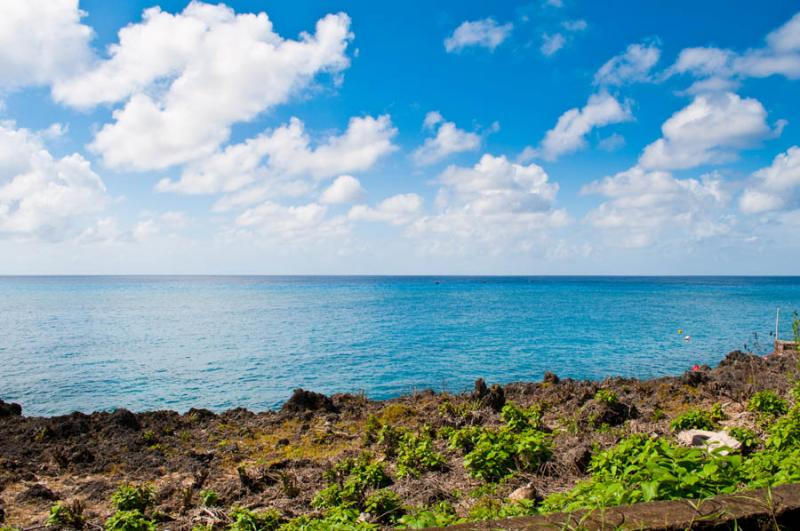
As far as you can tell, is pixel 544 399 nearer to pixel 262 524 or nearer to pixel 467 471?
pixel 467 471

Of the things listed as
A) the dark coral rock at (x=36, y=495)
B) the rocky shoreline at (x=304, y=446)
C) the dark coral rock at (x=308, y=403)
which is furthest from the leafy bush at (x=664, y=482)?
the dark coral rock at (x=308, y=403)

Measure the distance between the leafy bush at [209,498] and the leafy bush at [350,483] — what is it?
6.12ft

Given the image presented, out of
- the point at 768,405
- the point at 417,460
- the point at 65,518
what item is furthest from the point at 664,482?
the point at 768,405

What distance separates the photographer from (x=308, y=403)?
1666cm

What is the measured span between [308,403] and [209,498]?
871 centimetres

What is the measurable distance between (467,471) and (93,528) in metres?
6.22

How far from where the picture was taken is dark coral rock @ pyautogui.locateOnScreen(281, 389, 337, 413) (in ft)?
54.2

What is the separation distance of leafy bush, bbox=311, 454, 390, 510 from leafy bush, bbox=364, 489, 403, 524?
248mm

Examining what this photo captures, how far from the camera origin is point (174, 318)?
5944cm

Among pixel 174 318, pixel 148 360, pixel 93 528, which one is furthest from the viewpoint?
pixel 174 318

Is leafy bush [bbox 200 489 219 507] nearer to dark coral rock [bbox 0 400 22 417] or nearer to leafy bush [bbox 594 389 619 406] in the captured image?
leafy bush [bbox 594 389 619 406]

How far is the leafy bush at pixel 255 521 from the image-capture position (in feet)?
20.7

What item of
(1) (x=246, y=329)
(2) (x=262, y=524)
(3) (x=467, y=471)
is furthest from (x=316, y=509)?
(1) (x=246, y=329)

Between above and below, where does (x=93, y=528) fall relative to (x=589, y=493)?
below
